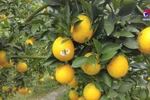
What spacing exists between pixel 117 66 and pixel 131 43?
91 millimetres

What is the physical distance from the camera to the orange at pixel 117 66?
0.82 m

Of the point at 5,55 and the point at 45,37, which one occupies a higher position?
the point at 45,37

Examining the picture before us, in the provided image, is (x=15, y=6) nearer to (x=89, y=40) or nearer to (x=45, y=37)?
(x=45, y=37)

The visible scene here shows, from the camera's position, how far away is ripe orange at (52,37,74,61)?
0.84 metres

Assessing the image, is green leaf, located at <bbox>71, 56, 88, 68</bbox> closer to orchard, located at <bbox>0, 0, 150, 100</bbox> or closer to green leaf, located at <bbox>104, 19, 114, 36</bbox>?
orchard, located at <bbox>0, 0, 150, 100</bbox>

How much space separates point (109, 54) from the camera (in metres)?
0.79

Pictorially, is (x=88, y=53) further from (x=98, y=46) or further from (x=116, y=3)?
(x=116, y=3)

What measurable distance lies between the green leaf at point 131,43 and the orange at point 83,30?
12cm

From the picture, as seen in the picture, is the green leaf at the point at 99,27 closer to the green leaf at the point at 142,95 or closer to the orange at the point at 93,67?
the orange at the point at 93,67

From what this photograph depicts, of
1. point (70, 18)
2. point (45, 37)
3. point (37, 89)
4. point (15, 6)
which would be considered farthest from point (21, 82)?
point (37, 89)

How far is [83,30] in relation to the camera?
2.69 feet

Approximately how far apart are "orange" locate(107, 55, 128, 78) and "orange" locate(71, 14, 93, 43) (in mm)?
120

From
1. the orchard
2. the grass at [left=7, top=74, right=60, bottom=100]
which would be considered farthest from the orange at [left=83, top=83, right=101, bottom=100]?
the grass at [left=7, top=74, right=60, bottom=100]

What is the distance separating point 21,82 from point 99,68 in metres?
1.73
